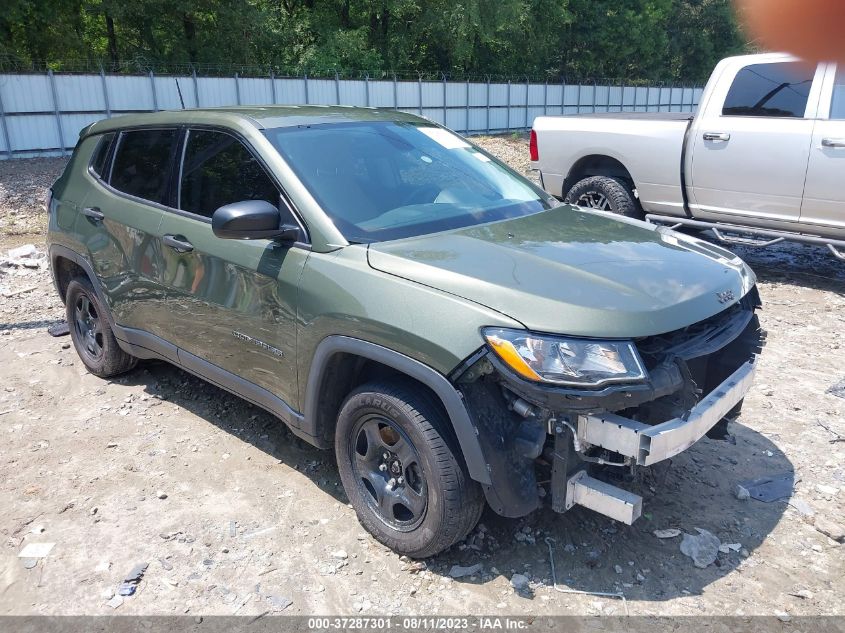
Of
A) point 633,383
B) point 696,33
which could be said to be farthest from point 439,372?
point 696,33

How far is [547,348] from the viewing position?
2590mm

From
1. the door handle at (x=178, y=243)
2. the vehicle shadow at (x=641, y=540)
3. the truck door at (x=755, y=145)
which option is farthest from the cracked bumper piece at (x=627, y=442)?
the truck door at (x=755, y=145)

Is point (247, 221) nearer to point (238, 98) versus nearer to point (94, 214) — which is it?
point (94, 214)

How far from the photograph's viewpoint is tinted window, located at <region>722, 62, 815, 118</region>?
661 centimetres

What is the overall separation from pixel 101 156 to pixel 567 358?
3.73 metres

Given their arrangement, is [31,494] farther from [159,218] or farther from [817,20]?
[817,20]

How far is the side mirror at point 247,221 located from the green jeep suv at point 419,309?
0.03ft

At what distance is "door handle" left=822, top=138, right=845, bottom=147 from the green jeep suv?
11.7 ft

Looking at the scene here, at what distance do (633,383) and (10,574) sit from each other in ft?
9.11

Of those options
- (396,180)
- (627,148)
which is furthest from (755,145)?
(396,180)

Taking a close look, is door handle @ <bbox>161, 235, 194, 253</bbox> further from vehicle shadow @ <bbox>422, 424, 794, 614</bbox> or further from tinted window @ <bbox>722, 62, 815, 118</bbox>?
tinted window @ <bbox>722, 62, 815, 118</bbox>

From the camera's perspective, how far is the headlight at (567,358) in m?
2.56

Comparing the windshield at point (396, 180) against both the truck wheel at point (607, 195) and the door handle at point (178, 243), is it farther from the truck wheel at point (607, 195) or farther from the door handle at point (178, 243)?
the truck wheel at point (607, 195)

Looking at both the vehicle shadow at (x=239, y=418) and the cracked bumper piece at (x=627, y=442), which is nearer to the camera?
the cracked bumper piece at (x=627, y=442)
